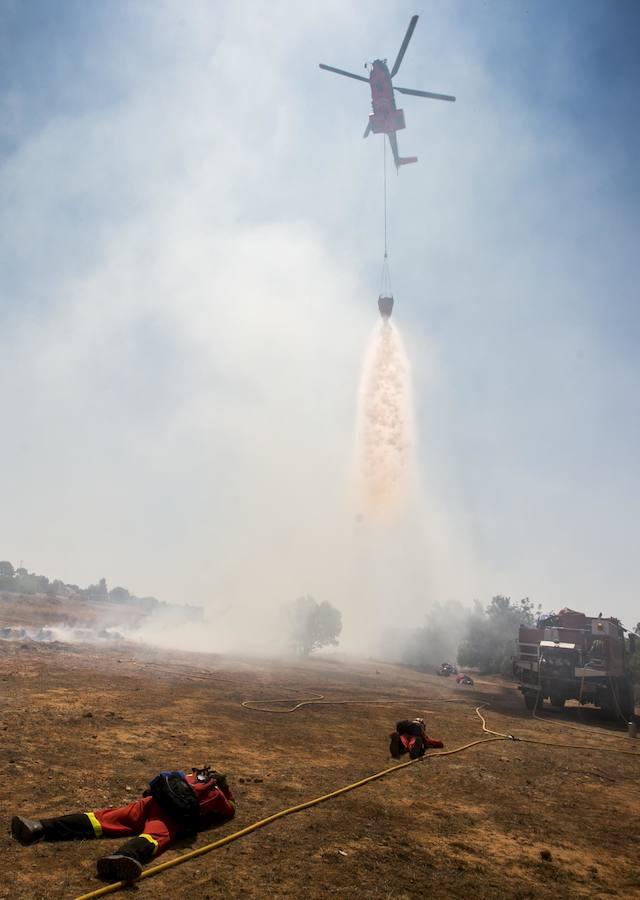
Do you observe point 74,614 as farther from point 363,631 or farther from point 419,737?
point 419,737

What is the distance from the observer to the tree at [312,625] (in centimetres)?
6525

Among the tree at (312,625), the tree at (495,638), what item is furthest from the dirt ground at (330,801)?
the tree at (312,625)

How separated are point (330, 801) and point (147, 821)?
3054mm

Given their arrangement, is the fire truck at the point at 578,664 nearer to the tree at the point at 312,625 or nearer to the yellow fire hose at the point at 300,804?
the yellow fire hose at the point at 300,804

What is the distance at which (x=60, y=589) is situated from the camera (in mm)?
116562

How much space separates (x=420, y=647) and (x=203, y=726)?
7061cm

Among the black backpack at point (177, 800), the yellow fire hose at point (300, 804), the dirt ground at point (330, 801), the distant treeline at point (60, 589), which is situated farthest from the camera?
the distant treeline at point (60, 589)

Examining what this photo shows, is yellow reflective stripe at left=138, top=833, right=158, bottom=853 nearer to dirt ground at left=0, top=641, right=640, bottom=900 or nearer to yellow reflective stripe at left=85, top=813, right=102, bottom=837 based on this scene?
dirt ground at left=0, top=641, right=640, bottom=900

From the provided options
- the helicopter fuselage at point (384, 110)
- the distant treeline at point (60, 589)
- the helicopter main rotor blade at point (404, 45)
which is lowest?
the distant treeline at point (60, 589)

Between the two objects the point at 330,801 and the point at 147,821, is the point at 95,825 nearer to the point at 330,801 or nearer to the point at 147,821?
the point at 147,821

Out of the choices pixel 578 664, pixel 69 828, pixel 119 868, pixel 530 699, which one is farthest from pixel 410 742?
pixel 530 699

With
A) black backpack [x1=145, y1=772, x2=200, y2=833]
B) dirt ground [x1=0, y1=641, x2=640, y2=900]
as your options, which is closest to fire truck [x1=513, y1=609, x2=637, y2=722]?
dirt ground [x1=0, y1=641, x2=640, y2=900]

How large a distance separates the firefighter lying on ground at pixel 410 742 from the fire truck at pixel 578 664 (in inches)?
398

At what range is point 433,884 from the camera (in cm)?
573
